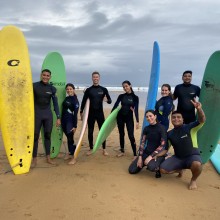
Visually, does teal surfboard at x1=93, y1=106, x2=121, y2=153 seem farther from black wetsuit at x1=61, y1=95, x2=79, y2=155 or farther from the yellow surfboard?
the yellow surfboard

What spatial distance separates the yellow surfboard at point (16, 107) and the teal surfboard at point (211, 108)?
2.82 m

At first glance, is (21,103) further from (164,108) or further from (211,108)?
(211,108)

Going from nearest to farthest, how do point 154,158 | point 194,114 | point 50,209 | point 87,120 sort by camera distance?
point 50,209 → point 154,158 → point 194,114 → point 87,120

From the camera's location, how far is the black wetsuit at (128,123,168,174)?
3773 mm

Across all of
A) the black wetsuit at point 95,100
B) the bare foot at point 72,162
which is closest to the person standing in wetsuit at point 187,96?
the black wetsuit at point 95,100

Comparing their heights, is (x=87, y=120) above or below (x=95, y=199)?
above

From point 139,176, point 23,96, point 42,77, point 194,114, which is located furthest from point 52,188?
point 194,114

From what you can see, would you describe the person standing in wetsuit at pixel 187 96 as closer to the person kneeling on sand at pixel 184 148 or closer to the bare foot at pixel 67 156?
the person kneeling on sand at pixel 184 148

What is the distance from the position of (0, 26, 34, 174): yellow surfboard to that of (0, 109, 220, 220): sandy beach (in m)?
0.38

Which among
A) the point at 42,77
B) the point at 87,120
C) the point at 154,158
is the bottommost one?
the point at 154,158

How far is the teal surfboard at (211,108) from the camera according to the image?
4.39 m

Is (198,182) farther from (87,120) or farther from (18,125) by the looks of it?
(18,125)

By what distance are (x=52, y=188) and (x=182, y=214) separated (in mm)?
1598

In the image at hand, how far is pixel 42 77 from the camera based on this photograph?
4.35 meters
